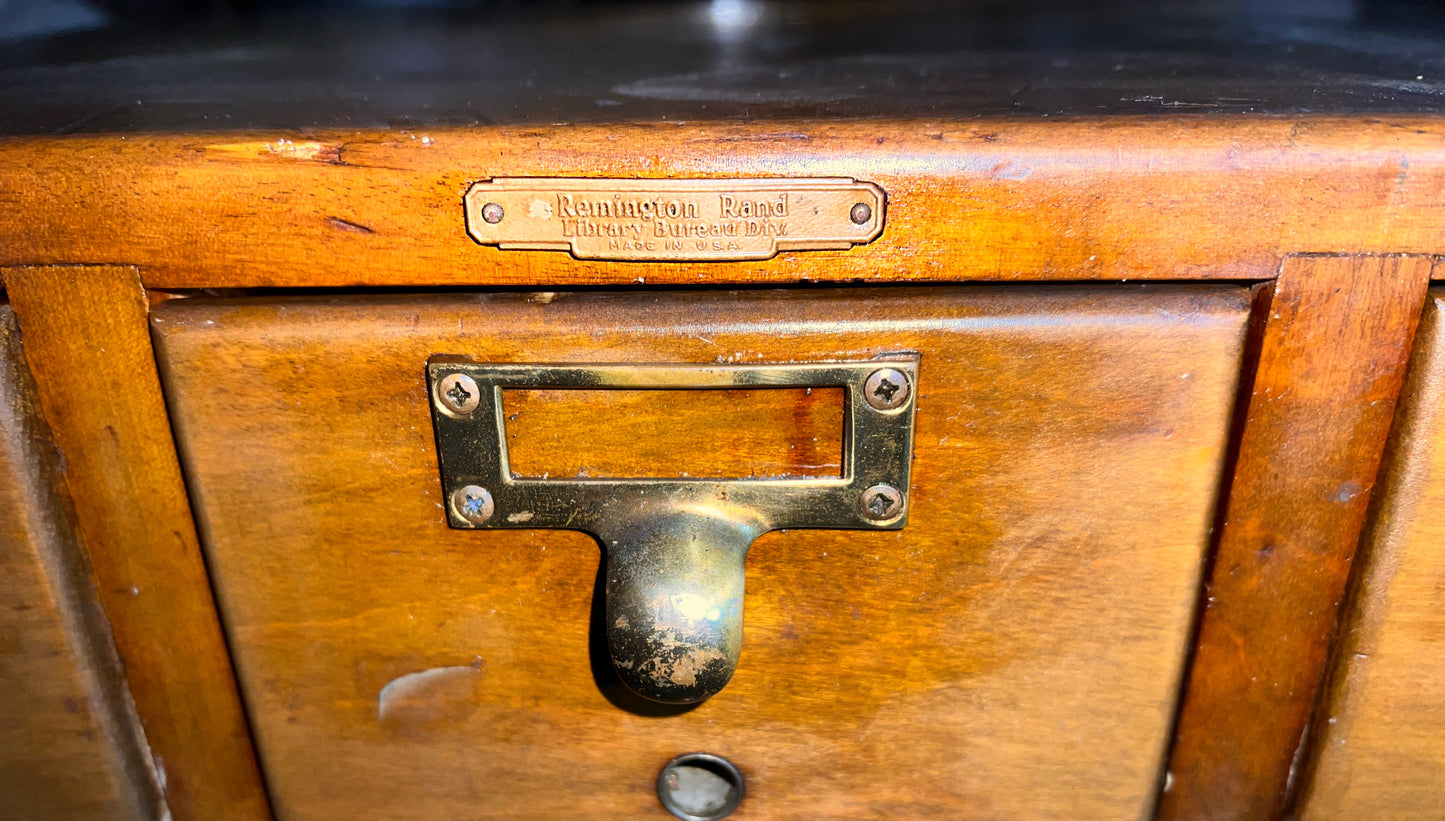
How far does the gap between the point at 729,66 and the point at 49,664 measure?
16.7 inches

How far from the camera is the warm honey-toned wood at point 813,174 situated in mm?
346

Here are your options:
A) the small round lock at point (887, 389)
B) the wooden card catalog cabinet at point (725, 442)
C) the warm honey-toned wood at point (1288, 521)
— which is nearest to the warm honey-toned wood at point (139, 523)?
the wooden card catalog cabinet at point (725, 442)

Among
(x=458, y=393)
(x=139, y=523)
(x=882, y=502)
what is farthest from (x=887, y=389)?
(x=139, y=523)

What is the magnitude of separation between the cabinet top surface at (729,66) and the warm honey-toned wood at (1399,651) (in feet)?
0.41

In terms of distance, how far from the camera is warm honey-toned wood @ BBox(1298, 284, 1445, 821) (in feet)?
1.23

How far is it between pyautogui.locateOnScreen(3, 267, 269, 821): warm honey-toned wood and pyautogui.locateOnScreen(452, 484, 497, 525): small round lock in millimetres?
123

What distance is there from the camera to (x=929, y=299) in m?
0.37

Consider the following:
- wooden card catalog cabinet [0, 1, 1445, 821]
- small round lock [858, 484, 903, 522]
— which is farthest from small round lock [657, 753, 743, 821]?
small round lock [858, 484, 903, 522]

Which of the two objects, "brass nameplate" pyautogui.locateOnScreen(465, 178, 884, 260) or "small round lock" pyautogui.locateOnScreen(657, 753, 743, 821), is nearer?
"brass nameplate" pyautogui.locateOnScreen(465, 178, 884, 260)

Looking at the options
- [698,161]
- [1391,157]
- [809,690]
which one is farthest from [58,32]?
[1391,157]

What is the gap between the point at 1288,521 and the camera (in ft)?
1.31

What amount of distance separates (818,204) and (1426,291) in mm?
238

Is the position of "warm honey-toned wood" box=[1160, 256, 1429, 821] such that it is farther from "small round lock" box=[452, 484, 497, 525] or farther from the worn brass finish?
"small round lock" box=[452, 484, 497, 525]

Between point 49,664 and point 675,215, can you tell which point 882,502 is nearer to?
point 675,215
